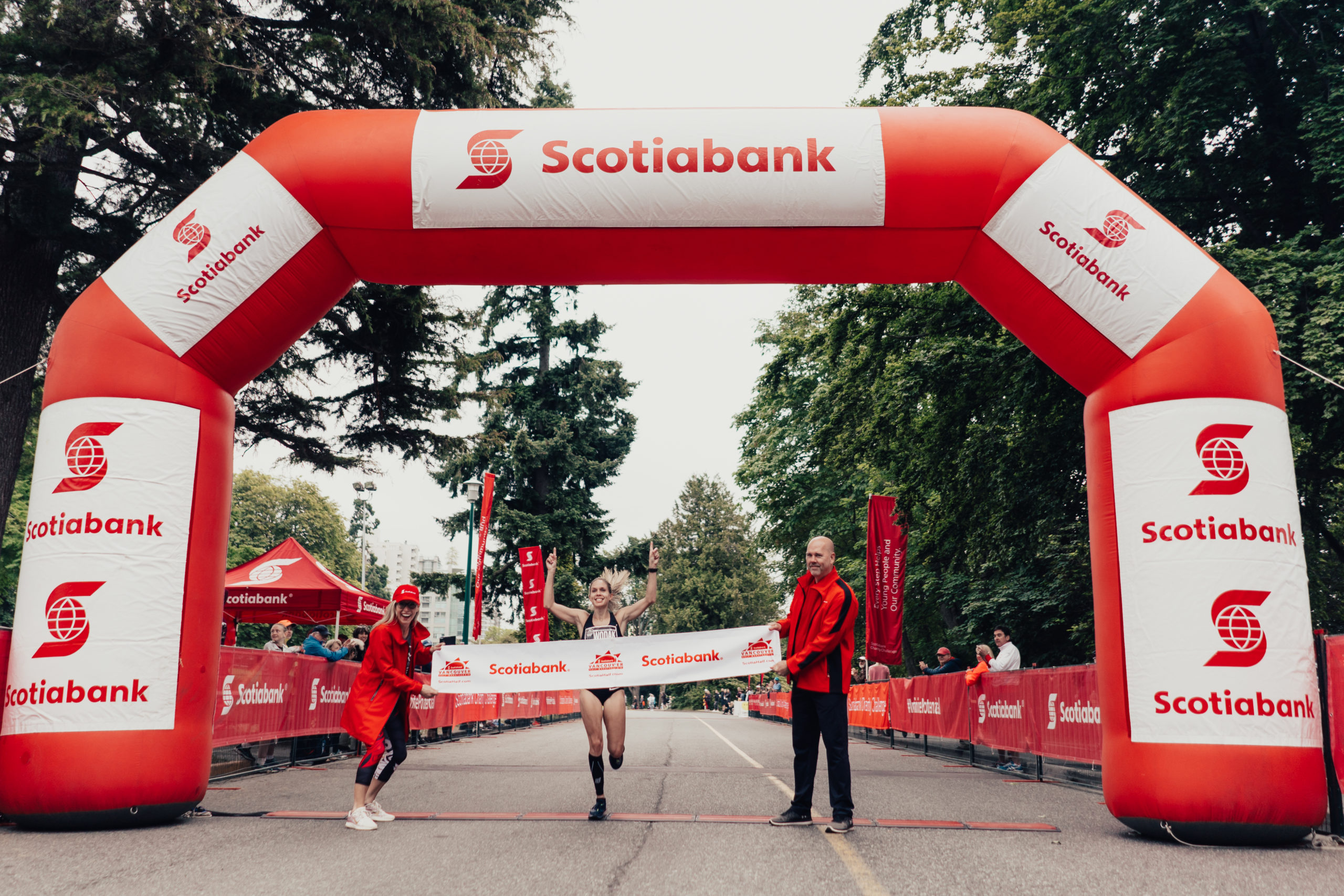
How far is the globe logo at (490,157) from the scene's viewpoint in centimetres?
828

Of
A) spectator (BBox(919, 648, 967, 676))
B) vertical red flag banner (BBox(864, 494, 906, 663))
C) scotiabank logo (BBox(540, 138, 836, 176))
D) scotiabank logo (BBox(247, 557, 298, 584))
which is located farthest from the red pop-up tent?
scotiabank logo (BBox(540, 138, 836, 176))

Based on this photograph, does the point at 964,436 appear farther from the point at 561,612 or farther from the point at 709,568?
the point at 709,568

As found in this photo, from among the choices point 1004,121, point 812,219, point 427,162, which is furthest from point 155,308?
point 1004,121

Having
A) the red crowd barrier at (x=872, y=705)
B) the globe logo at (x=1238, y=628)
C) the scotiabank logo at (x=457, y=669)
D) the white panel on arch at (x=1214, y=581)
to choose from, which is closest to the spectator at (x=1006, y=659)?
the red crowd barrier at (x=872, y=705)

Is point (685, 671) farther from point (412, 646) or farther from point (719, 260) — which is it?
point (719, 260)

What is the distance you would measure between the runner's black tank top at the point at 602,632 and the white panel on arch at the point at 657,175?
341 centimetres

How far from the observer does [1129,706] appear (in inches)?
279

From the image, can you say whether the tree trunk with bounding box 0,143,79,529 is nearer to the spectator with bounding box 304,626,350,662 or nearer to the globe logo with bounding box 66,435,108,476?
the spectator with bounding box 304,626,350,662

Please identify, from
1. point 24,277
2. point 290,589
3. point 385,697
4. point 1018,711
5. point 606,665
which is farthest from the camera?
point 290,589

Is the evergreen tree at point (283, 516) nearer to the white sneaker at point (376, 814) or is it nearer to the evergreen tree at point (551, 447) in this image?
the evergreen tree at point (551, 447)

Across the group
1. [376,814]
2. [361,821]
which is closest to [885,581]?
[376,814]

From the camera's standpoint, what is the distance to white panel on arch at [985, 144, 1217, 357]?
299 inches

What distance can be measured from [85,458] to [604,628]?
167 inches

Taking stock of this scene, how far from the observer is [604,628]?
28.5ft
